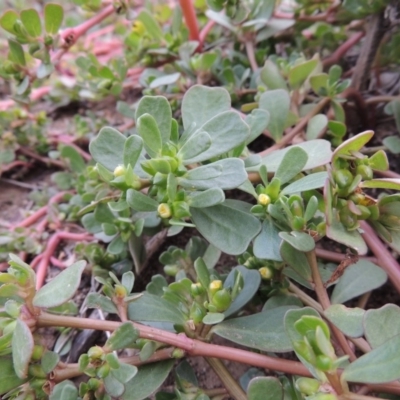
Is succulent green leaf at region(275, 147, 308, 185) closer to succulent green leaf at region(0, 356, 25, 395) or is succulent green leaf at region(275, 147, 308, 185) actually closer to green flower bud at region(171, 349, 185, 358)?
green flower bud at region(171, 349, 185, 358)

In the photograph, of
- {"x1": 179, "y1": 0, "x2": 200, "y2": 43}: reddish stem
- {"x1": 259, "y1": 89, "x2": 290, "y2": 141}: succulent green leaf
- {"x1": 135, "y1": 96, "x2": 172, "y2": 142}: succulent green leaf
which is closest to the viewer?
{"x1": 135, "y1": 96, "x2": 172, "y2": 142}: succulent green leaf

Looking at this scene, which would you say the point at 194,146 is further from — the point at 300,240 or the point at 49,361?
the point at 49,361

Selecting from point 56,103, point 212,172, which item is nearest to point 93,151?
point 212,172

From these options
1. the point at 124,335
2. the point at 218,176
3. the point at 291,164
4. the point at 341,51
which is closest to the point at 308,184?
the point at 291,164

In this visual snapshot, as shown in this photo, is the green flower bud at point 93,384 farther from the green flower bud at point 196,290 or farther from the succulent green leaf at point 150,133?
the succulent green leaf at point 150,133

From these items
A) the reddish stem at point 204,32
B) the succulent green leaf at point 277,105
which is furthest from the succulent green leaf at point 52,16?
the succulent green leaf at point 277,105

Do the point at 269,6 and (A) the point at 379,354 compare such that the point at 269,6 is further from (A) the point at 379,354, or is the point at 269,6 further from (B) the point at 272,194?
(A) the point at 379,354

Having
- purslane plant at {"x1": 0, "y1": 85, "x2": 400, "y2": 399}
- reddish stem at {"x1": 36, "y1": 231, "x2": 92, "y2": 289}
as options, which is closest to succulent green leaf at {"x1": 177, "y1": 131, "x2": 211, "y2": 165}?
purslane plant at {"x1": 0, "y1": 85, "x2": 400, "y2": 399}
